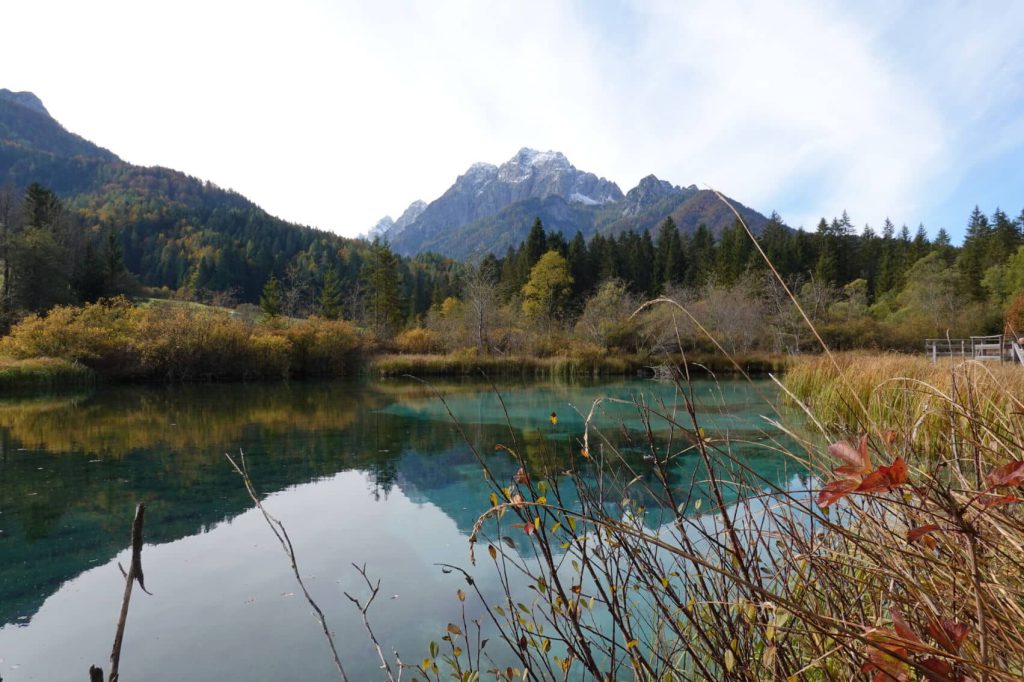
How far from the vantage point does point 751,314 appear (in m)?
32.1

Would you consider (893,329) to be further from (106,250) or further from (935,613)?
(106,250)

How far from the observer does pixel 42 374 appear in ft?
58.4

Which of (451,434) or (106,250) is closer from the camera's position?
(451,434)

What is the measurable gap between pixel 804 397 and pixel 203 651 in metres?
11.0

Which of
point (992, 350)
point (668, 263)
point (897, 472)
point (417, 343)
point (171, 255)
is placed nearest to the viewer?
point (897, 472)

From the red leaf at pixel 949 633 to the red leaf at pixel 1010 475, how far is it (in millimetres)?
178

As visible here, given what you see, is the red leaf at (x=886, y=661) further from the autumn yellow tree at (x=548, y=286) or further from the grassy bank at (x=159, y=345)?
the autumn yellow tree at (x=548, y=286)

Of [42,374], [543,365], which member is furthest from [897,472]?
[543,365]

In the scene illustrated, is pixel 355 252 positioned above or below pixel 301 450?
above

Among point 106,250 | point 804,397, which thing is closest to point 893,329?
point 804,397

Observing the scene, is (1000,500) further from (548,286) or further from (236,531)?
(548,286)

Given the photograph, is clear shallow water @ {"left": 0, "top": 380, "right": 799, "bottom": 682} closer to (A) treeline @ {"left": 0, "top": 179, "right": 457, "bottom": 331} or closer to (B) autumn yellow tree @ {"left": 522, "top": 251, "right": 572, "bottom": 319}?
(A) treeline @ {"left": 0, "top": 179, "right": 457, "bottom": 331}

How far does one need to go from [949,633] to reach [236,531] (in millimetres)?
5879

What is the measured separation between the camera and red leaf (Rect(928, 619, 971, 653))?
2.12ft
